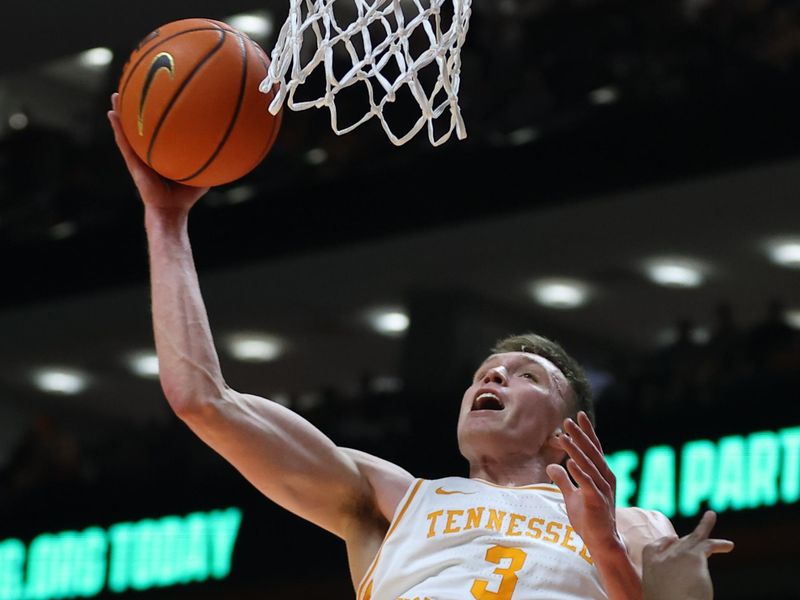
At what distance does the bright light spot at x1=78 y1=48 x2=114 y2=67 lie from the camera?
29.6ft

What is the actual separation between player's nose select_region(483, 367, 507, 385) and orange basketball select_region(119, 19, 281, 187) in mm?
670

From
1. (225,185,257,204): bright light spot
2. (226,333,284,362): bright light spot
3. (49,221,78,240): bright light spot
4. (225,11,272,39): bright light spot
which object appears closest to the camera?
(225,11,272,39): bright light spot

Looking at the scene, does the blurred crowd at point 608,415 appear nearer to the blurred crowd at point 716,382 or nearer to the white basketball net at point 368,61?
the blurred crowd at point 716,382

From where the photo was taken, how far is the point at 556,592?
9.47 feet

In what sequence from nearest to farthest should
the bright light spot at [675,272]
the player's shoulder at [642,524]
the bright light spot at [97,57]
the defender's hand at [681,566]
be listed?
the defender's hand at [681,566] < the player's shoulder at [642,524] < the bright light spot at [675,272] < the bright light spot at [97,57]

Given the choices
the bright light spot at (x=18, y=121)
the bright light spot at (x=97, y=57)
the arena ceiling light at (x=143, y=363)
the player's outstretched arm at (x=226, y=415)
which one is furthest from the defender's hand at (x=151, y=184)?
the bright light spot at (x=18, y=121)

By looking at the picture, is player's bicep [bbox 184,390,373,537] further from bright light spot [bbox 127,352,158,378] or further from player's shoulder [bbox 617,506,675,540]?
bright light spot [bbox 127,352,158,378]

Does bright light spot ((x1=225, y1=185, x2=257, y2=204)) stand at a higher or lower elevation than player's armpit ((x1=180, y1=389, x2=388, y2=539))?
higher

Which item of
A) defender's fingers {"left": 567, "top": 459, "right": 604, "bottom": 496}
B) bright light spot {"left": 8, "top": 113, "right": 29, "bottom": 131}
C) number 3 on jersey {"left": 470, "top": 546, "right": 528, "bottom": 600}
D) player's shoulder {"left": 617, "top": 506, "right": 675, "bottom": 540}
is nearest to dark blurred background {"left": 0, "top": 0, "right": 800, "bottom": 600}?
bright light spot {"left": 8, "top": 113, "right": 29, "bottom": 131}

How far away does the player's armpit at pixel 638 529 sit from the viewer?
2959mm

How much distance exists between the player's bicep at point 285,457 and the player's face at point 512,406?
0.85ft

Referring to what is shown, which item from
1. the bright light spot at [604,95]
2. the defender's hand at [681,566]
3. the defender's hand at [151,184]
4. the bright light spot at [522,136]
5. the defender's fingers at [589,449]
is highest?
the bright light spot at [604,95]

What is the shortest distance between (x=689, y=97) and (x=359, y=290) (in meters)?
2.06

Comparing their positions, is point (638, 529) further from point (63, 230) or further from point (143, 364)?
point (63, 230)
